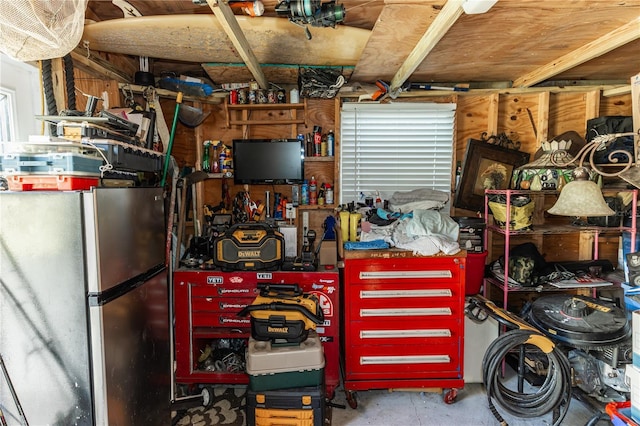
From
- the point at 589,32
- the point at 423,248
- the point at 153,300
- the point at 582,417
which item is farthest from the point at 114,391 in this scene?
the point at 589,32

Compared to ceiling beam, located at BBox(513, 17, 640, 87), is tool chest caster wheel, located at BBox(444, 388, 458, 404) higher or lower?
lower

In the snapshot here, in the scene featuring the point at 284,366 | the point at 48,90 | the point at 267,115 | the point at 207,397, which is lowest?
the point at 207,397

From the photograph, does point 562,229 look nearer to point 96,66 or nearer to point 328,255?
point 328,255

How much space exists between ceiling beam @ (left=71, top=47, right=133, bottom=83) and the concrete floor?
280 centimetres

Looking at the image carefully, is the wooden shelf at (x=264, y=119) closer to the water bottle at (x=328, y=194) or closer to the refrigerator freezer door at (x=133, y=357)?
the water bottle at (x=328, y=194)

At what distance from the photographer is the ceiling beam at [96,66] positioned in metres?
2.10

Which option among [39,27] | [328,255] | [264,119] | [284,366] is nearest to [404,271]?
[328,255]

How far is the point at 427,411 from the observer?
7.78 ft

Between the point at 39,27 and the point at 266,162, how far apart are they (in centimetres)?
175

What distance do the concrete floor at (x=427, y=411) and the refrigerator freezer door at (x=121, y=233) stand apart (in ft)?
5.28

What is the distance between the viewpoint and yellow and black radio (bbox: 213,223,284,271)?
2.41 m

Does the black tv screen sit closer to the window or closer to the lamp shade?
the window

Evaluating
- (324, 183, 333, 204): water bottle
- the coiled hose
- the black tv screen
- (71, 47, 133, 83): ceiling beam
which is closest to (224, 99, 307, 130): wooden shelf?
the black tv screen

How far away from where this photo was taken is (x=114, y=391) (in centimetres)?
153
